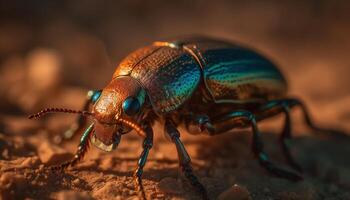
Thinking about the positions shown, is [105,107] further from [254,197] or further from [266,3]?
[266,3]

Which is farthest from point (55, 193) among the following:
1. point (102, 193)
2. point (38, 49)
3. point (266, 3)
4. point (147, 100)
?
point (266, 3)

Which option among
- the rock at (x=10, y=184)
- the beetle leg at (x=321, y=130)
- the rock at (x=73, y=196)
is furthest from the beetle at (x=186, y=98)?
the beetle leg at (x=321, y=130)

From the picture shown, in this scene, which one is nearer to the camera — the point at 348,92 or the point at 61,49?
the point at 348,92

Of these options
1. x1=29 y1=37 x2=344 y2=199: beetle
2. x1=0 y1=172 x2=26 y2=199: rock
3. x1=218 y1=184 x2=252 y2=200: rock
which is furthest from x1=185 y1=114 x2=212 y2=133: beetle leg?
x1=0 y1=172 x2=26 y2=199: rock

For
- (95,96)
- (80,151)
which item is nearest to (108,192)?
(80,151)

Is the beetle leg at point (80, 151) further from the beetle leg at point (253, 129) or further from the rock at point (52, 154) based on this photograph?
the beetle leg at point (253, 129)

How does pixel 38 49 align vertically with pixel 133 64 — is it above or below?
below

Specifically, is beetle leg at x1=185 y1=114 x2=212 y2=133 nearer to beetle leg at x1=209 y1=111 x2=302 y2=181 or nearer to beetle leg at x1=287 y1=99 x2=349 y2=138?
beetle leg at x1=209 y1=111 x2=302 y2=181
